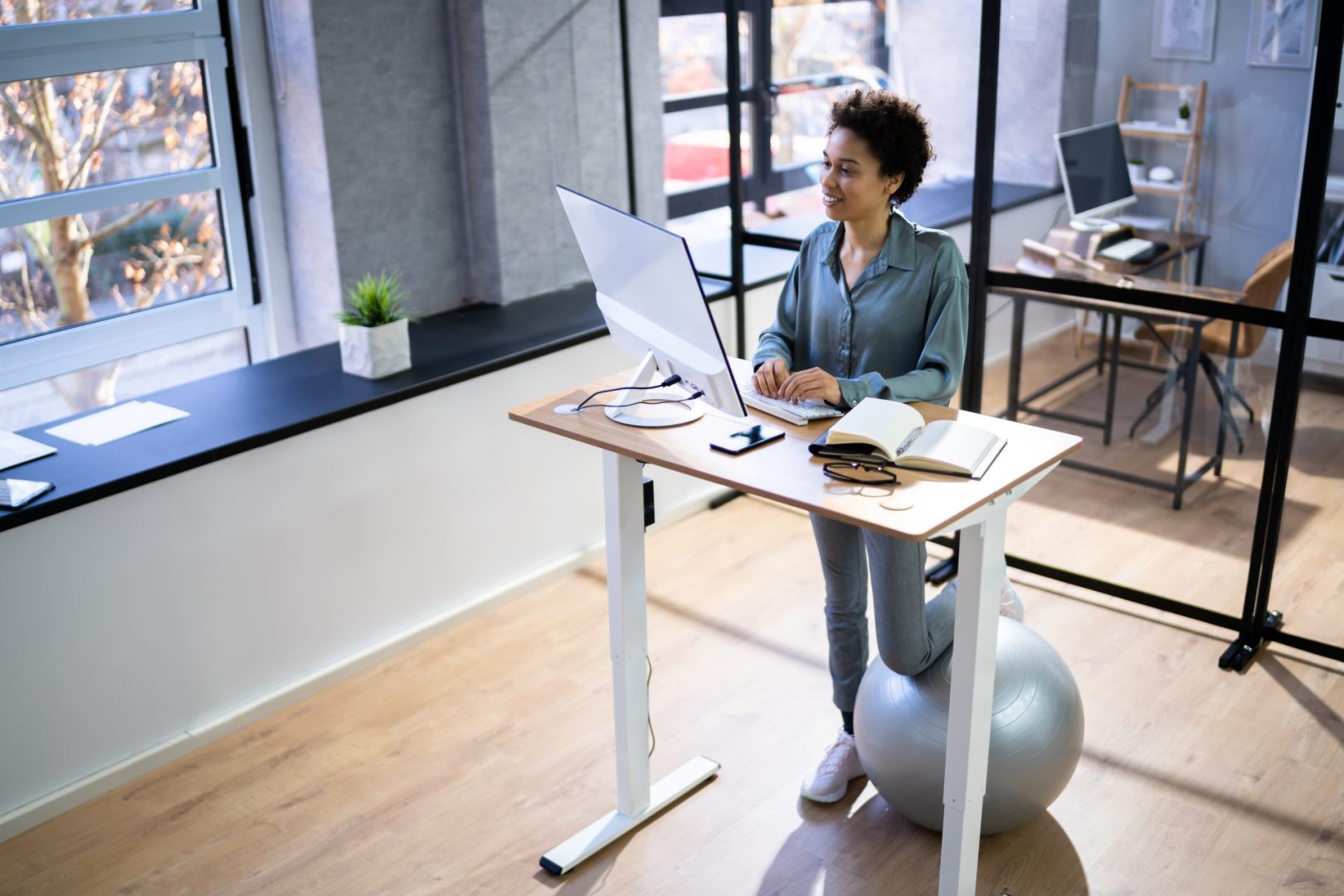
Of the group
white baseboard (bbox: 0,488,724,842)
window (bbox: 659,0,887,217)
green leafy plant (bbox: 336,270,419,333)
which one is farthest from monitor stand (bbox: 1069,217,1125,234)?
green leafy plant (bbox: 336,270,419,333)

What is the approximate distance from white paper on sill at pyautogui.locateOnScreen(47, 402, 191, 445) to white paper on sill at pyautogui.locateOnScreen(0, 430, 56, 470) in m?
0.08

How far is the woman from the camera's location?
2.45 m

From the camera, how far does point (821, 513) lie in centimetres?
210

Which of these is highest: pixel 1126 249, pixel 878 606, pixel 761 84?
pixel 761 84

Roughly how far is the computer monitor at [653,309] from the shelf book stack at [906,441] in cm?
18

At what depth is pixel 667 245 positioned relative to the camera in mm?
2160

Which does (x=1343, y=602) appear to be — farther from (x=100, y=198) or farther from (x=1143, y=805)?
(x=100, y=198)

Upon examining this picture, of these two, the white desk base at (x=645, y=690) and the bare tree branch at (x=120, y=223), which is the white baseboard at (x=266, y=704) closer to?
the white desk base at (x=645, y=690)

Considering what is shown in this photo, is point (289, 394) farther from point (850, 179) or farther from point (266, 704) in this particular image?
point (850, 179)

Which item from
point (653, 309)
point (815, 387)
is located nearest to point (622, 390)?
point (653, 309)

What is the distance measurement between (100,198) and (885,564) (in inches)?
90.4

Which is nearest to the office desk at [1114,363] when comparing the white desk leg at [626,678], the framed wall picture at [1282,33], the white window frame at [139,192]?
the framed wall picture at [1282,33]

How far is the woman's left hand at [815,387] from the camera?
2443 mm

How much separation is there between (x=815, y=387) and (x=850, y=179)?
0.40 meters
